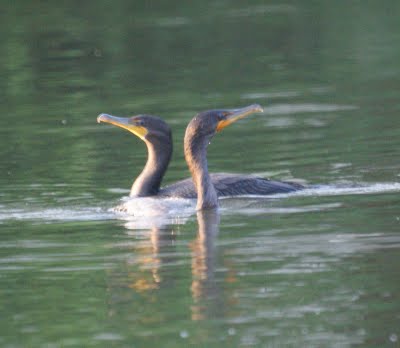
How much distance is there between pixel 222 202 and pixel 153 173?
100 cm

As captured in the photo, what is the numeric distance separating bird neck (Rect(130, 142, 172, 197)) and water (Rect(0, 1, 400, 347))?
0.37 metres

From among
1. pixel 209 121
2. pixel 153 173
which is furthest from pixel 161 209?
pixel 153 173

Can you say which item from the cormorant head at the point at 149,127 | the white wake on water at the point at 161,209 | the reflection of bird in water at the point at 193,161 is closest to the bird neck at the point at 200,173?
the reflection of bird in water at the point at 193,161

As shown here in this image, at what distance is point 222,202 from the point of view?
1530 cm

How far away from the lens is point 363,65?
2516cm

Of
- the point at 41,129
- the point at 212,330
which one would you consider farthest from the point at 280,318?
the point at 41,129

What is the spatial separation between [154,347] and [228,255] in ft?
8.90

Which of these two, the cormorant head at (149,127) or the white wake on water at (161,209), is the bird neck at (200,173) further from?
the cormorant head at (149,127)

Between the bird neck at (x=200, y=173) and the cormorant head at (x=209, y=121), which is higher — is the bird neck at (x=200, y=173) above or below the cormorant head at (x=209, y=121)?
→ below

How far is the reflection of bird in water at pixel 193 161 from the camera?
49.7 feet

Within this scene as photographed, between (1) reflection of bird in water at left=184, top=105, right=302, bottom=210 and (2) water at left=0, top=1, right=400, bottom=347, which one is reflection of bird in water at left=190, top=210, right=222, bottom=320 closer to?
(2) water at left=0, top=1, right=400, bottom=347

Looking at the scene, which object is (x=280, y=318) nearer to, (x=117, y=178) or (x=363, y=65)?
(x=117, y=178)

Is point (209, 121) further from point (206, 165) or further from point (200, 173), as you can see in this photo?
point (200, 173)

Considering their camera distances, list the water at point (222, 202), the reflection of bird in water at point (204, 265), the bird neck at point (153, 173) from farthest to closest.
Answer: the bird neck at point (153, 173)
the reflection of bird in water at point (204, 265)
the water at point (222, 202)
